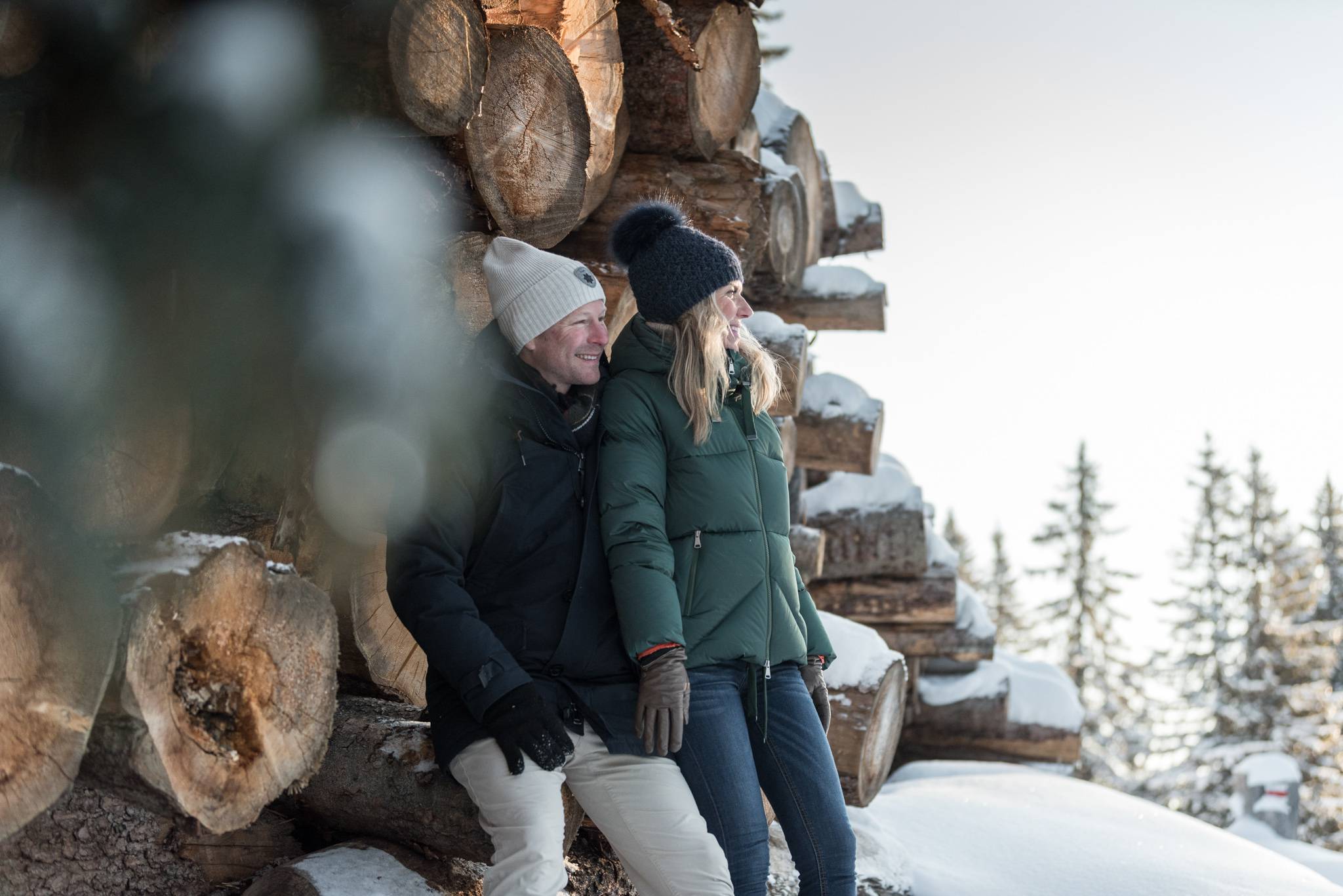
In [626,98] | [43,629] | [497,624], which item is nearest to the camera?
[43,629]

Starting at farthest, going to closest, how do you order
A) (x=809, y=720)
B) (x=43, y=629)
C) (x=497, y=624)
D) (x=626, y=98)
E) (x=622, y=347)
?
(x=626, y=98)
(x=622, y=347)
(x=809, y=720)
(x=497, y=624)
(x=43, y=629)

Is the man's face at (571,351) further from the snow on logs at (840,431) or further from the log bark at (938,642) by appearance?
the log bark at (938,642)

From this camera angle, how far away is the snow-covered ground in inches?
153

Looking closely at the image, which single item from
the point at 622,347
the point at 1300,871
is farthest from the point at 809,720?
the point at 1300,871

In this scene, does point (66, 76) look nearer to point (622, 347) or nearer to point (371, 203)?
point (371, 203)

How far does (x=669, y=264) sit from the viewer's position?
2.97 m

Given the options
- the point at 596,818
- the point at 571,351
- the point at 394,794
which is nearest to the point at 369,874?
the point at 394,794

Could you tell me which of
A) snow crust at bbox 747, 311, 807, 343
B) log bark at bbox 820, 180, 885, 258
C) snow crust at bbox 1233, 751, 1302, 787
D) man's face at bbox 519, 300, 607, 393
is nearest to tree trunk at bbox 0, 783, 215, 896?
man's face at bbox 519, 300, 607, 393

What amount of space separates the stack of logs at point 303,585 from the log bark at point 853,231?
3.46 meters

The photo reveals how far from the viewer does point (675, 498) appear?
278cm

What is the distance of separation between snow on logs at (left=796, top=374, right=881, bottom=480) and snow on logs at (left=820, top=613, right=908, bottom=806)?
255 centimetres

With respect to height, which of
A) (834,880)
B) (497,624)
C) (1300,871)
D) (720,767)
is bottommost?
(1300,871)

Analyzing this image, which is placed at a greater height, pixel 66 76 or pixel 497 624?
pixel 66 76

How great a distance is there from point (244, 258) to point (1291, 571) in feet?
72.6
